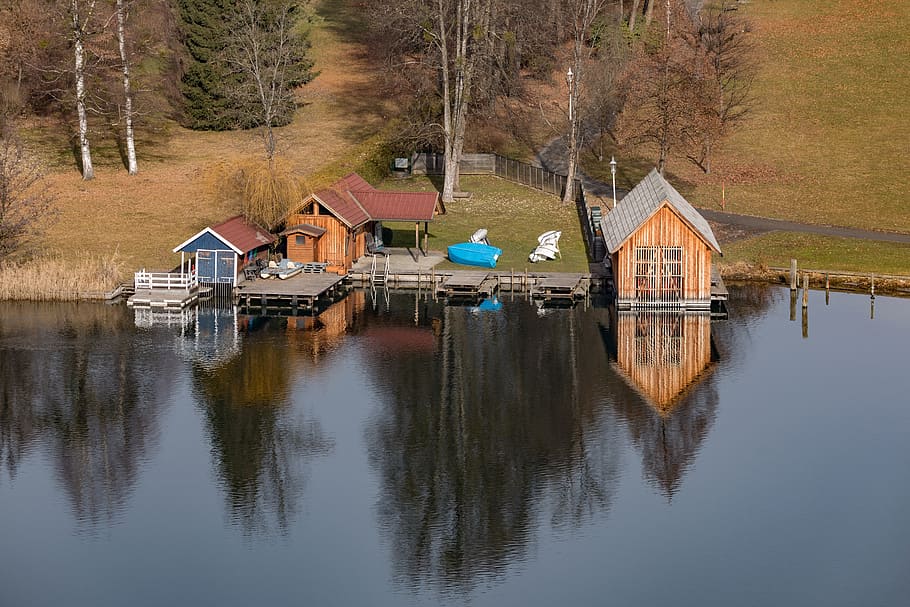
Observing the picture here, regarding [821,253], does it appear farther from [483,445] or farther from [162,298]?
[162,298]

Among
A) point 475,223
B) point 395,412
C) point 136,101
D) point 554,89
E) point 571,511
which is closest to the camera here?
point 571,511

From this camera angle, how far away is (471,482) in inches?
1841

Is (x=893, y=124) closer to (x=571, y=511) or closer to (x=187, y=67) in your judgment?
(x=187, y=67)

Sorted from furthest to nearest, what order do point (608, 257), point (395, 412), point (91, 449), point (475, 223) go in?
point (475, 223)
point (608, 257)
point (395, 412)
point (91, 449)

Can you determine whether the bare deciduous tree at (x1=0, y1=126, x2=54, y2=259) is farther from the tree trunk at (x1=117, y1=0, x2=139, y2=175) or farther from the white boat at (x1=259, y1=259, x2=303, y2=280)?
the white boat at (x1=259, y1=259, x2=303, y2=280)

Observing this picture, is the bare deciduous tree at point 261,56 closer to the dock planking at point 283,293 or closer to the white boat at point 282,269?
the white boat at point 282,269

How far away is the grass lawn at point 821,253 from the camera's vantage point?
269ft

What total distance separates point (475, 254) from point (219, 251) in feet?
56.6

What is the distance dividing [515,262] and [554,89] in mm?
45659

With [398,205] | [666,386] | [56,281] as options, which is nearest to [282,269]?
[398,205]

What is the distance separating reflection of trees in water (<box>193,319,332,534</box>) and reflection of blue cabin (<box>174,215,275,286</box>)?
11.1 m

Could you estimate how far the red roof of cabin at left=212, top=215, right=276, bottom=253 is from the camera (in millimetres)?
76125

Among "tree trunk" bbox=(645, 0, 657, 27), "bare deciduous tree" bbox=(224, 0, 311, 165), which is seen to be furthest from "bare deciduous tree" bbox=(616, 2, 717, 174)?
"bare deciduous tree" bbox=(224, 0, 311, 165)

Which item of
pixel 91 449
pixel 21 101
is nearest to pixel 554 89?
pixel 21 101
